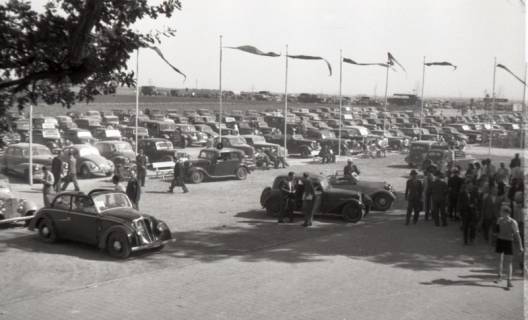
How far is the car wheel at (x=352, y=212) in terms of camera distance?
1625 cm

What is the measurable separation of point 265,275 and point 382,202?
28.0 ft

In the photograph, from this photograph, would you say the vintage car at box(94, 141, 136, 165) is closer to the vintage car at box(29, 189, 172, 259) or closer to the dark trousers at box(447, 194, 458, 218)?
the vintage car at box(29, 189, 172, 259)

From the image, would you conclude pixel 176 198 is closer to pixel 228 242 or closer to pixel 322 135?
pixel 228 242

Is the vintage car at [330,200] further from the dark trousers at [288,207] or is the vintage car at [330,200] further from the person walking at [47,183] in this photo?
the person walking at [47,183]

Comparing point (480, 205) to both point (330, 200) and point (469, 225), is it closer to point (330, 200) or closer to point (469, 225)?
point (469, 225)

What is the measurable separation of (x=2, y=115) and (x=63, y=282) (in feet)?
10.9

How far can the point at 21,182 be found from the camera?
21781 mm

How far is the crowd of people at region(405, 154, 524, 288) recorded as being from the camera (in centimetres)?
1023

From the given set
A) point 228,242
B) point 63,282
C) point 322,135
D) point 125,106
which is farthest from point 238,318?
point 125,106

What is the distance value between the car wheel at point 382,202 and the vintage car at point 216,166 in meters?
7.77

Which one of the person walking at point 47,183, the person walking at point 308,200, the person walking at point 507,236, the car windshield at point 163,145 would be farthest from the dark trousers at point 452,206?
the car windshield at point 163,145

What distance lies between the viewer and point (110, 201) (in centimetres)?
1255

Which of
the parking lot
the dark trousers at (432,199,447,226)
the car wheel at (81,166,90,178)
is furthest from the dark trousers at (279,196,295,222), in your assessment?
the car wheel at (81,166,90,178)

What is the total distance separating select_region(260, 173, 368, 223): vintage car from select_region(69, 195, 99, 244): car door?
5552mm
